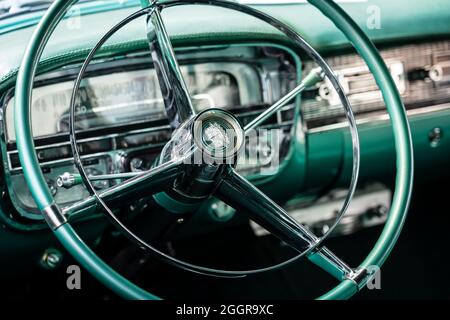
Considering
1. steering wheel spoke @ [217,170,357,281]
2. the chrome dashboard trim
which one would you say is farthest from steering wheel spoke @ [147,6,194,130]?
the chrome dashboard trim

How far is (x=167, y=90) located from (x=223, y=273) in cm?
33

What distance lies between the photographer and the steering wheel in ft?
2.84

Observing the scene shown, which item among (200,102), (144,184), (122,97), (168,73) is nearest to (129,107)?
(122,97)

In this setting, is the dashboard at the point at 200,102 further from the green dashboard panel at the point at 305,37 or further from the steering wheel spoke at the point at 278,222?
the steering wheel spoke at the point at 278,222

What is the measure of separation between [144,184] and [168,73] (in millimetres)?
204

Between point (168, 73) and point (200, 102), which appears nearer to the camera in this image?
point (168, 73)

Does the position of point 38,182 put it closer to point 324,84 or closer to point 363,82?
point 324,84

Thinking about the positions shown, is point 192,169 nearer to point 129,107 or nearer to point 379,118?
point 129,107

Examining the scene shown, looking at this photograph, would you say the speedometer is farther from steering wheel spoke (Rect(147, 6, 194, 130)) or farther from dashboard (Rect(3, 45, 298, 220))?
steering wheel spoke (Rect(147, 6, 194, 130))

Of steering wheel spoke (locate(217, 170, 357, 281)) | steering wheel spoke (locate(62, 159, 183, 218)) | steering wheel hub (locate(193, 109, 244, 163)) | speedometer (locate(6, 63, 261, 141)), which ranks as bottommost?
steering wheel spoke (locate(217, 170, 357, 281))

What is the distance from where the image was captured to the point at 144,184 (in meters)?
0.97

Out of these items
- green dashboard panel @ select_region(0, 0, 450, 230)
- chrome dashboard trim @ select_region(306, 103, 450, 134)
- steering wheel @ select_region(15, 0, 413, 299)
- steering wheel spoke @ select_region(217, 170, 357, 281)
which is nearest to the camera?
steering wheel @ select_region(15, 0, 413, 299)

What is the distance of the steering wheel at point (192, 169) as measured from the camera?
34.1 inches
